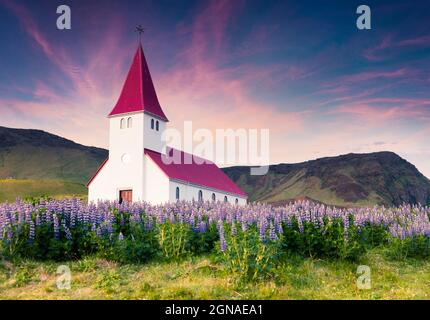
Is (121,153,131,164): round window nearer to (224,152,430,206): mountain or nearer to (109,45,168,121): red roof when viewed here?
(109,45,168,121): red roof

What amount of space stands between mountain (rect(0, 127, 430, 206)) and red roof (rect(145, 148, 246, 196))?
22.2 meters

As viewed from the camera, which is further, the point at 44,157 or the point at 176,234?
the point at 44,157

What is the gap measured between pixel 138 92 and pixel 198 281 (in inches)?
1383

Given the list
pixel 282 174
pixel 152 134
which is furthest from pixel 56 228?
pixel 282 174

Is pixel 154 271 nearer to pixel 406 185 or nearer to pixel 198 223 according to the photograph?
pixel 198 223

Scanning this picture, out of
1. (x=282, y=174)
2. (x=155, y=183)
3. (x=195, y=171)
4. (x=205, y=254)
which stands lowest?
(x=205, y=254)

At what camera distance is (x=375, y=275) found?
437 inches

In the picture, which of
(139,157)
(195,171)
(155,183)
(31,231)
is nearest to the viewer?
(31,231)

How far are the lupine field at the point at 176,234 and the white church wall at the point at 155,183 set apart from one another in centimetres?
2633

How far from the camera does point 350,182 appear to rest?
110 metres

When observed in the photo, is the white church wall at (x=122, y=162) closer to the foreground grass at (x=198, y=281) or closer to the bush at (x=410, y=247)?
the bush at (x=410, y=247)

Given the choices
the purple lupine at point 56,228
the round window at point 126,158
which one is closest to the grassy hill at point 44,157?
the round window at point 126,158

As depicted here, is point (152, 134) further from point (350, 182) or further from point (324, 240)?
point (350, 182)
